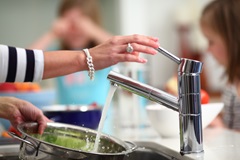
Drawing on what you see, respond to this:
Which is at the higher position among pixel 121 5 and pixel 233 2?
pixel 121 5

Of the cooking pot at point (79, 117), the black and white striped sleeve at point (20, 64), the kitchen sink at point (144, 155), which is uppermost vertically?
the black and white striped sleeve at point (20, 64)

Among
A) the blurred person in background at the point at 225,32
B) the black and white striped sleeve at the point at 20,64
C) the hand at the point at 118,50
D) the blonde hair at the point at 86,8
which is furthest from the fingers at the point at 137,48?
the blonde hair at the point at 86,8

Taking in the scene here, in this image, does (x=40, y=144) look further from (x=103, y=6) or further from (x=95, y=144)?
(x=103, y=6)

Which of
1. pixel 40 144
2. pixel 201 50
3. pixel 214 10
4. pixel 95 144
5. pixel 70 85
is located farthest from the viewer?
pixel 201 50

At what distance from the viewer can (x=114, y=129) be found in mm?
1243

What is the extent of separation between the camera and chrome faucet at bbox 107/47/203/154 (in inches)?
31.0

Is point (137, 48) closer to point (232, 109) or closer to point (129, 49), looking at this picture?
point (129, 49)

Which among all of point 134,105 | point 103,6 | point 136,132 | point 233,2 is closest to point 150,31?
point 103,6

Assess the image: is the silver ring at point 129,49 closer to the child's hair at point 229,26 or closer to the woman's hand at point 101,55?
the woman's hand at point 101,55

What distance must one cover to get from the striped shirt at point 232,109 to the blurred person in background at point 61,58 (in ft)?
3.27

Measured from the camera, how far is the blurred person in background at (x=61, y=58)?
74 centimetres

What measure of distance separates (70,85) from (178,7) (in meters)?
1.24

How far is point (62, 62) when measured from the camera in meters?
0.77

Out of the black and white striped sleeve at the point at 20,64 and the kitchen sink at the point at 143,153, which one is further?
the kitchen sink at the point at 143,153
